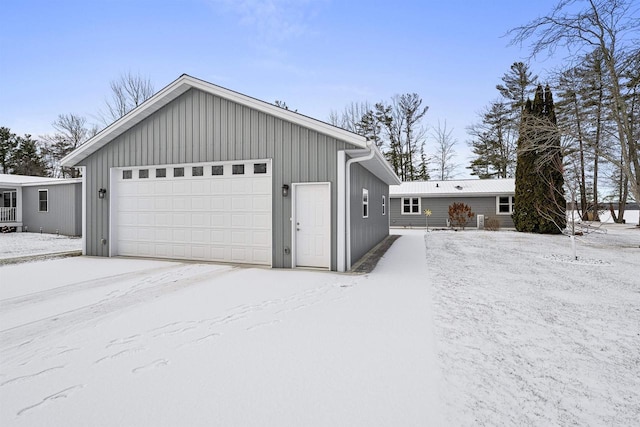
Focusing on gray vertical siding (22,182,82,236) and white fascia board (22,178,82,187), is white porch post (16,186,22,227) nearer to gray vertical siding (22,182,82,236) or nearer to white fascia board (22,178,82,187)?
gray vertical siding (22,182,82,236)

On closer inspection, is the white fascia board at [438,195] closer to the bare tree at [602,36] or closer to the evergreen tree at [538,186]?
the evergreen tree at [538,186]

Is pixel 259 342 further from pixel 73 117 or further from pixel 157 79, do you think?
pixel 73 117

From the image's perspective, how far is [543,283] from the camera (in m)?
5.53

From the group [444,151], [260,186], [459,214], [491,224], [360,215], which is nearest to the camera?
[260,186]

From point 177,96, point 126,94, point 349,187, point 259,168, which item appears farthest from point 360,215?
point 126,94

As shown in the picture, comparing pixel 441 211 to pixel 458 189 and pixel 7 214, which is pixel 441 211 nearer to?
pixel 458 189

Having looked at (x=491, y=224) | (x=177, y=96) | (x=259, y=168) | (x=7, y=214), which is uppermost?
(x=177, y=96)

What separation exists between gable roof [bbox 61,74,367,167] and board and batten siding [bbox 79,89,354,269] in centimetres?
12

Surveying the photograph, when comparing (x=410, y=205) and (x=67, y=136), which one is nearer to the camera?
(x=410, y=205)

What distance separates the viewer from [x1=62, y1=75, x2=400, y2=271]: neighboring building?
6441 mm

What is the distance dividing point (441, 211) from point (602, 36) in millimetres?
10557

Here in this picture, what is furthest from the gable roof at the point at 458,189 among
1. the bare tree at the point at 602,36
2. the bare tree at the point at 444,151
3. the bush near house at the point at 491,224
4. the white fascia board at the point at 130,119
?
the white fascia board at the point at 130,119

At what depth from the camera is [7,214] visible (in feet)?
50.8

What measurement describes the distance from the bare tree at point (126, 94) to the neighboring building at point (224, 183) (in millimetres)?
13557
